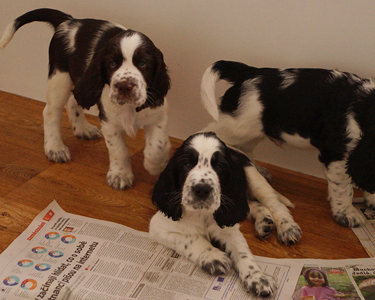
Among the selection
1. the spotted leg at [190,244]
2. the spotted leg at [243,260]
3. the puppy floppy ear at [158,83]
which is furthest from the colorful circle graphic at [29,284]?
the puppy floppy ear at [158,83]

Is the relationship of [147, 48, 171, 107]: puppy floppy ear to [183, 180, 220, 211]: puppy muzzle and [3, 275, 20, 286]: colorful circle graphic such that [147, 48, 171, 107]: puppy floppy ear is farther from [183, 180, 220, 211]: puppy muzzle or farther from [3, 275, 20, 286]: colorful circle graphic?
[3, 275, 20, 286]: colorful circle graphic

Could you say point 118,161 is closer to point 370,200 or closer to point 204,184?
point 204,184

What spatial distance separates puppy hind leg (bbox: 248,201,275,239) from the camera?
248 centimetres

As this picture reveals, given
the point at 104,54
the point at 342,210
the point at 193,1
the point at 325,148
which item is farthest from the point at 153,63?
the point at 342,210

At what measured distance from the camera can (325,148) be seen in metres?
2.58

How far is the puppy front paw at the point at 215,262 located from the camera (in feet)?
7.00

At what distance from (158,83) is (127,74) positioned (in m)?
0.23

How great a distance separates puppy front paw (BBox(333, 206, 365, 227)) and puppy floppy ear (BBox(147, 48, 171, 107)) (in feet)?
4.04

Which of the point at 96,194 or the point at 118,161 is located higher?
the point at 118,161

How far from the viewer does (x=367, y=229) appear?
262 cm

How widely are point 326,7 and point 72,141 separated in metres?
1.99

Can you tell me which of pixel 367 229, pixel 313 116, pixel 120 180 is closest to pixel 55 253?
pixel 120 180

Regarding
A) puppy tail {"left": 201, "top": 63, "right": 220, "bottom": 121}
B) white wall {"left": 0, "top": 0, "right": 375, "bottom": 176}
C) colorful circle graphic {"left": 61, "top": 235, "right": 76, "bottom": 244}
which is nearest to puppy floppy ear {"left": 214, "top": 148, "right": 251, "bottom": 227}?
puppy tail {"left": 201, "top": 63, "right": 220, "bottom": 121}

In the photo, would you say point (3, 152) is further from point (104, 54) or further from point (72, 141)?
point (104, 54)
